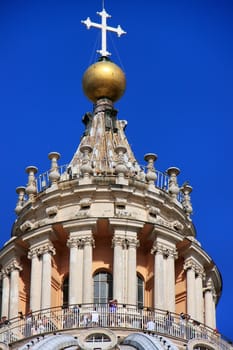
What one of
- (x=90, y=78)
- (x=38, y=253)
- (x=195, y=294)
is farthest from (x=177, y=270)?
(x=90, y=78)

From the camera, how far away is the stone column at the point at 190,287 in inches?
2143

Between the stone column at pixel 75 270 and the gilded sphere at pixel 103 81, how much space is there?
318 inches

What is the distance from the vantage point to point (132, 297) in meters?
53.0

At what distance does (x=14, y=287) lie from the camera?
54.8m

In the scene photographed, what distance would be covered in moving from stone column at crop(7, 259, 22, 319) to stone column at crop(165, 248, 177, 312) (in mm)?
4931

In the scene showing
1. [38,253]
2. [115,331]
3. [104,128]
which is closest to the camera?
[115,331]

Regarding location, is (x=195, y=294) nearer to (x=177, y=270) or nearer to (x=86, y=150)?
(x=177, y=270)

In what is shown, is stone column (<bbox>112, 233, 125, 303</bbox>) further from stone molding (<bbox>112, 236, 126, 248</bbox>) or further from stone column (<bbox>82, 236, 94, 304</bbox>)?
stone column (<bbox>82, 236, 94, 304</bbox>)

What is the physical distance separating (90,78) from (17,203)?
5803 millimetres

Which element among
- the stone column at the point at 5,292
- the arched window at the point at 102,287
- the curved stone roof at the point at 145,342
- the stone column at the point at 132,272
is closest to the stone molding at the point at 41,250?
the stone column at the point at 5,292

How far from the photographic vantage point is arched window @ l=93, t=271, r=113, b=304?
5381 cm

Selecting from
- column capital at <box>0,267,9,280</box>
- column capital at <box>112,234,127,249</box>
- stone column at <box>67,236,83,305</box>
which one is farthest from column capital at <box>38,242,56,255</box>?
column capital at <box>112,234,127,249</box>

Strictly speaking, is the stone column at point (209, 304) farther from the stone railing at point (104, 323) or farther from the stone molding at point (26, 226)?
the stone molding at point (26, 226)

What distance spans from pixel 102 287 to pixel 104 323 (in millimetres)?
2903
